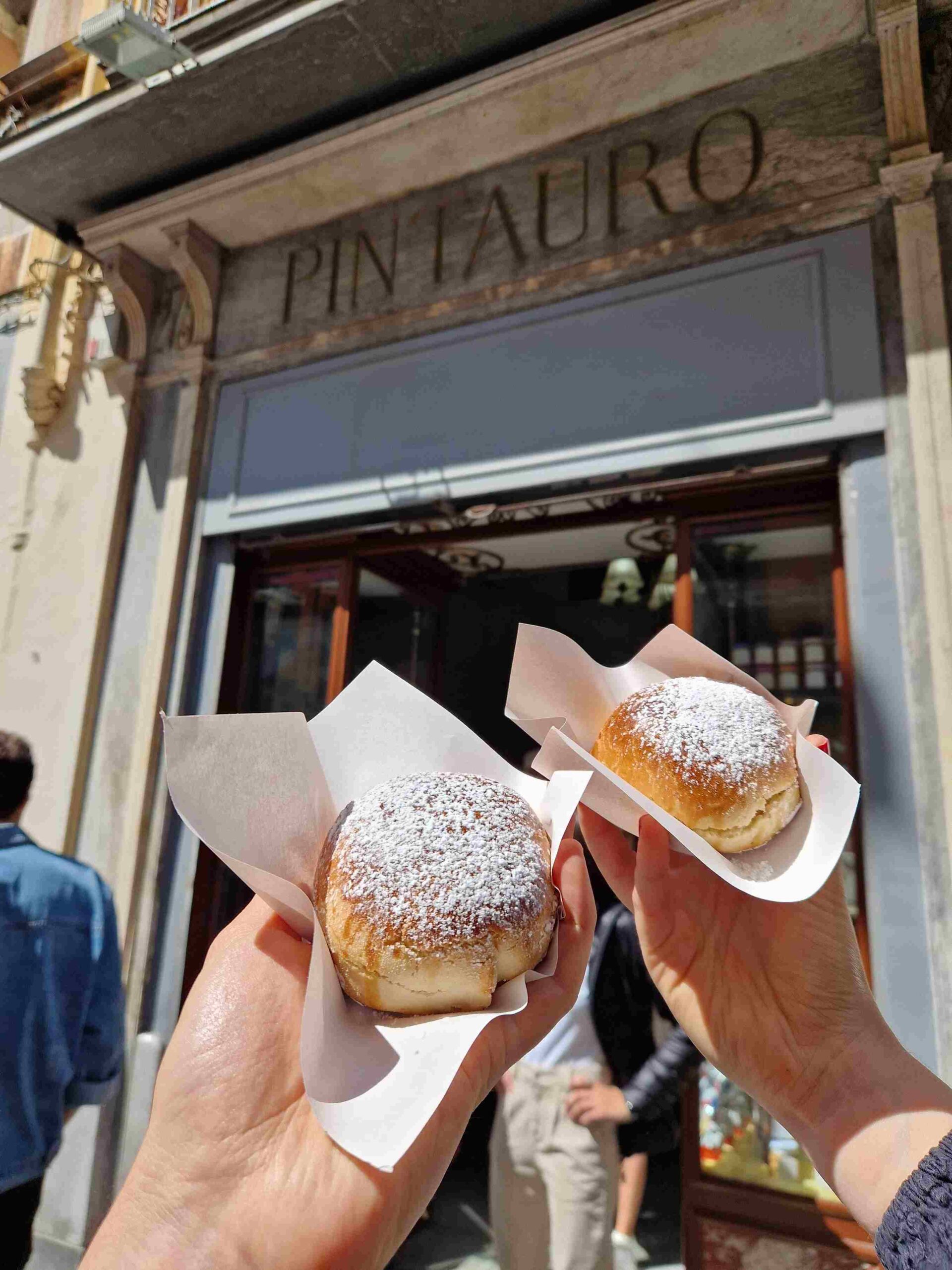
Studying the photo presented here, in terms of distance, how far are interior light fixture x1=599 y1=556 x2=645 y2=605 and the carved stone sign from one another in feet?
5.76

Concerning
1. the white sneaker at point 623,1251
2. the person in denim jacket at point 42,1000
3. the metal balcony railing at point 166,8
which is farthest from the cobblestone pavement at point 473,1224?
the metal balcony railing at point 166,8

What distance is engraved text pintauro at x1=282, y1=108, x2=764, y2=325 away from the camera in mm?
3426

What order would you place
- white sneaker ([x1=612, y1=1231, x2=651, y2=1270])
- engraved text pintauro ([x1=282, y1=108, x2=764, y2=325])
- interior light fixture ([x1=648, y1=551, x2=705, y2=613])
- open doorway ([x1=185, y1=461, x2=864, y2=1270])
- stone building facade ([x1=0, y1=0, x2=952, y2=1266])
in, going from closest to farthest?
stone building facade ([x1=0, y1=0, x2=952, y2=1266]), white sneaker ([x1=612, y1=1231, x2=651, y2=1270]), open doorway ([x1=185, y1=461, x2=864, y2=1270]), engraved text pintauro ([x1=282, y1=108, x2=764, y2=325]), interior light fixture ([x1=648, y1=551, x2=705, y2=613])

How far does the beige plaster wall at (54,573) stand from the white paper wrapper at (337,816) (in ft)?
12.3

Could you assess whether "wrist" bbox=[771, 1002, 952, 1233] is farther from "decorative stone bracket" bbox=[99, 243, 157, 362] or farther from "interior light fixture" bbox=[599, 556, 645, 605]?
"decorative stone bracket" bbox=[99, 243, 157, 362]

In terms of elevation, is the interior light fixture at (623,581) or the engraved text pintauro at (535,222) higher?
the engraved text pintauro at (535,222)

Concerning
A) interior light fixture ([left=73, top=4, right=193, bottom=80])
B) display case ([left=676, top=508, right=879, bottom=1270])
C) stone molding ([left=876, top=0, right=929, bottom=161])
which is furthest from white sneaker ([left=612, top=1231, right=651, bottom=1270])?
interior light fixture ([left=73, top=4, right=193, bottom=80])

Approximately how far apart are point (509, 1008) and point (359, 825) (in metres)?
0.38

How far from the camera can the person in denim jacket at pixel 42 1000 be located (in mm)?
2451

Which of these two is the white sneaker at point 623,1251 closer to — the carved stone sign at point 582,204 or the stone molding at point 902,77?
the carved stone sign at point 582,204

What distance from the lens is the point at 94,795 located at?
447 cm

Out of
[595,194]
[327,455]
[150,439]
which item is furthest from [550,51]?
[150,439]

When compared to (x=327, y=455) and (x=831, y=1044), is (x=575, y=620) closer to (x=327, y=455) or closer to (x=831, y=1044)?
(x=327, y=455)

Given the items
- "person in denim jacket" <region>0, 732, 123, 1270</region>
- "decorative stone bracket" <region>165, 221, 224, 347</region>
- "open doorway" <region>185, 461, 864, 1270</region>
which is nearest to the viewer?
"person in denim jacket" <region>0, 732, 123, 1270</region>
